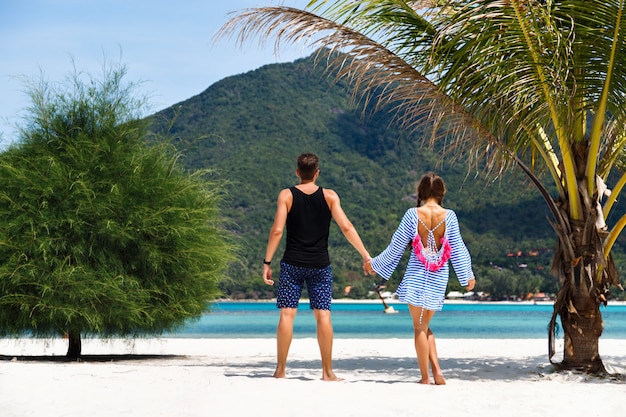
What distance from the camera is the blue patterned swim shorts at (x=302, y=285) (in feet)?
25.8

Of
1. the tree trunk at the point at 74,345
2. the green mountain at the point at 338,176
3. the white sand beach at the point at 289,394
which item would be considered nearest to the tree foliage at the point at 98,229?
the tree trunk at the point at 74,345

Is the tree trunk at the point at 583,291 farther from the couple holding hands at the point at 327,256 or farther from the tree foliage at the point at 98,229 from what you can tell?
the tree foliage at the point at 98,229

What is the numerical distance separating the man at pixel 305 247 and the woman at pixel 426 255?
44 cm

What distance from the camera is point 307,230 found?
784cm

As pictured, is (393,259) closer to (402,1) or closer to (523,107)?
(523,107)

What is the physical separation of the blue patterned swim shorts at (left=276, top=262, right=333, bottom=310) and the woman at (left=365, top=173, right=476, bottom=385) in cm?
57

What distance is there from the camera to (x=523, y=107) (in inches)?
357

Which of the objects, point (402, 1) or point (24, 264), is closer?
point (402, 1)

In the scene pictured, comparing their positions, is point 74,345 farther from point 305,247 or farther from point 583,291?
point 583,291

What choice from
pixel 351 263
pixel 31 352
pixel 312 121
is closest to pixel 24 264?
pixel 31 352

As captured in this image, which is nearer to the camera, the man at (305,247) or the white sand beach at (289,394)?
the white sand beach at (289,394)

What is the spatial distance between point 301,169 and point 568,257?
12.8 feet

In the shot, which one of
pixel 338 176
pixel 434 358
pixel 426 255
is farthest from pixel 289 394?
pixel 338 176

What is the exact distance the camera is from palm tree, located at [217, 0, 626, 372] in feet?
30.0
